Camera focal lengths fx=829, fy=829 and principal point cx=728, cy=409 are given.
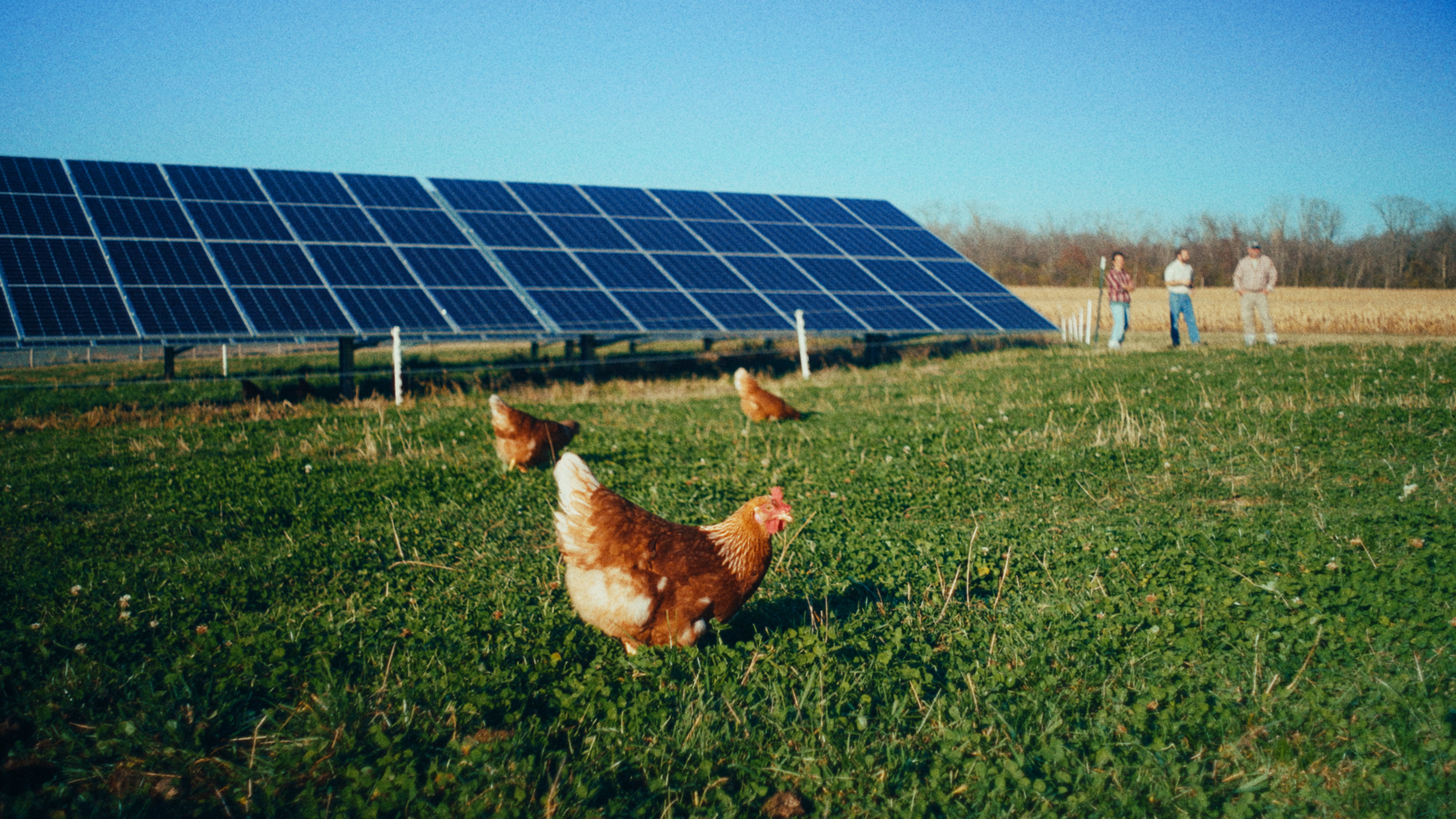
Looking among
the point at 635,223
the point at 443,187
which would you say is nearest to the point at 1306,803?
the point at 635,223

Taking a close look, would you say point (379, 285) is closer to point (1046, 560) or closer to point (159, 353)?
point (1046, 560)

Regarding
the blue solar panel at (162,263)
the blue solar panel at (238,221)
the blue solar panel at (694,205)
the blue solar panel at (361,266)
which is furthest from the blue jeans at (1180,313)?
the blue solar panel at (162,263)

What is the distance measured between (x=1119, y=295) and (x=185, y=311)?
17055mm

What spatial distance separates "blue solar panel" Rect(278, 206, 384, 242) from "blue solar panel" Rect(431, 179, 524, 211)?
2303 millimetres

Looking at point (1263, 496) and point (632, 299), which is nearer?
point (1263, 496)

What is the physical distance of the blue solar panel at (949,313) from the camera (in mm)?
17578

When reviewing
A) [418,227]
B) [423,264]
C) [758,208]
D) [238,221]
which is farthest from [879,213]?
[238,221]

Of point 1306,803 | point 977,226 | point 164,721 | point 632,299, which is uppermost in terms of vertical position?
point 977,226

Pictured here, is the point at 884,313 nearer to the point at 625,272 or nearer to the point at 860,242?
the point at 860,242

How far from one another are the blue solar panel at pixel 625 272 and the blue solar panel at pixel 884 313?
403cm

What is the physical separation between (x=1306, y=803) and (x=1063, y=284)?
2546 inches

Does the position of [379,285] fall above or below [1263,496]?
above

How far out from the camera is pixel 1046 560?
199 inches

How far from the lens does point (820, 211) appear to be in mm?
23875
